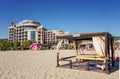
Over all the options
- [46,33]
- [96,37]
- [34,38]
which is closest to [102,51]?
[96,37]

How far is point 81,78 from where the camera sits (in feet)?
26.1

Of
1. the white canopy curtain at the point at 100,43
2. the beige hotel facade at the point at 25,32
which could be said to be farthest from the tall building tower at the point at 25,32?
the white canopy curtain at the point at 100,43

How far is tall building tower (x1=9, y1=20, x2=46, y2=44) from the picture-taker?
9269 centimetres

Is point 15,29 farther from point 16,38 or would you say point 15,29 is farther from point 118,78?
point 118,78

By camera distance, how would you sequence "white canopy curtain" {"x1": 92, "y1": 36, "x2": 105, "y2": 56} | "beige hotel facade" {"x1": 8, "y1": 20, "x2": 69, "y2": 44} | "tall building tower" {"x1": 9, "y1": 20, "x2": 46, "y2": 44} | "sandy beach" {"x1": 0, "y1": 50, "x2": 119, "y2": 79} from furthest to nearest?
"tall building tower" {"x1": 9, "y1": 20, "x2": 46, "y2": 44}
"beige hotel facade" {"x1": 8, "y1": 20, "x2": 69, "y2": 44}
"white canopy curtain" {"x1": 92, "y1": 36, "x2": 105, "y2": 56}
"sandy beach" {"x1": 0, "y1": 50, "x2": 119, "y2": 79}

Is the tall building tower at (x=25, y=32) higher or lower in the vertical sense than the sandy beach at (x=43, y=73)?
higher

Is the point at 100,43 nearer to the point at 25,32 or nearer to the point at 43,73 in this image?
the point at 43,73

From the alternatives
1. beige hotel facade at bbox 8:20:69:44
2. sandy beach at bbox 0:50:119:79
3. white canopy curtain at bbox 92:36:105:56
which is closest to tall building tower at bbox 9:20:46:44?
beige hotel facade at bbox 8:20:69:44

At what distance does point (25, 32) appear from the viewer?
92.3 metres

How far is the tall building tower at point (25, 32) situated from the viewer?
92.7 m

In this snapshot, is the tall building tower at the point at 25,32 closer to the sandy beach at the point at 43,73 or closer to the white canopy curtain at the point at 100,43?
the sandy beach at the point at 43,73

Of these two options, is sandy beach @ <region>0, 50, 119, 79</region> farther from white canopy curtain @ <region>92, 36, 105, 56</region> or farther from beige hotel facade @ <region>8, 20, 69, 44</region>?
beige hotel facade @ <region>8, 20, 69, 44</region>

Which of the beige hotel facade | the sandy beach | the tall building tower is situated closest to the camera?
the sandy beach

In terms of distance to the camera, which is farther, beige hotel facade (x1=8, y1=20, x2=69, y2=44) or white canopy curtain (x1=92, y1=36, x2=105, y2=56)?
beige hotel facade (x1=8, y1=20, x2=69, y2=44)
